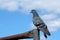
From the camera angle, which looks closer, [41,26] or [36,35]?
[36,35]

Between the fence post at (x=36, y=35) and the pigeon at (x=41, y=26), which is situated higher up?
the pigeon at (x=41, y=26)

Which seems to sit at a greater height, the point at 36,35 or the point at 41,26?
the point at 41,26

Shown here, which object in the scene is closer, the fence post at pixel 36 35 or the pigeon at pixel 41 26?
the fence post at pixel 36 35

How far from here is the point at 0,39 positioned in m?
2.12

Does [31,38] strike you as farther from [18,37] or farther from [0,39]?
[0,39]

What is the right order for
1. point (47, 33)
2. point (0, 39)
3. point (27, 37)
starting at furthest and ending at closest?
point (47, 33) < point (27, 37) < point (0, 39)

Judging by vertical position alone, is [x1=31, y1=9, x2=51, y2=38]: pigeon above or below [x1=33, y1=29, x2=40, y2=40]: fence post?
above

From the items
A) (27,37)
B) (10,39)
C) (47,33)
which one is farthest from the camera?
(47,33)

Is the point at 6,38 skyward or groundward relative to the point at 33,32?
groundward

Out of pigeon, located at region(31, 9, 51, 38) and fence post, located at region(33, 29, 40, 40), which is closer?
fence post, located at region(33, 29, 40, 40)

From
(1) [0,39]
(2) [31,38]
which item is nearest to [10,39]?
(1) [0,39]

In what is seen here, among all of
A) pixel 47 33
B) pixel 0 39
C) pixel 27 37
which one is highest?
pixel 47 33

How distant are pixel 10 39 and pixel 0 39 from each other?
0.22 metres

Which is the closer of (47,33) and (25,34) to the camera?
(25,34)
